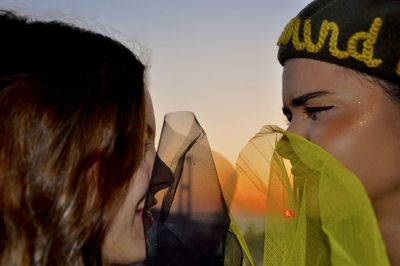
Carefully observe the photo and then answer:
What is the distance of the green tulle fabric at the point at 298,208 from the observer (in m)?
1.43

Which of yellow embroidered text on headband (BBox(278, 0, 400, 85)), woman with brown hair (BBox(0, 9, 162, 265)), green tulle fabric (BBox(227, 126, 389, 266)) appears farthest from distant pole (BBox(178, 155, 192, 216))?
yellow embroidered text on headband (BBox(278, 0, 400, 85))

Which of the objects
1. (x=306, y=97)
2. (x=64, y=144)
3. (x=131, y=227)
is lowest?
(x=131, y=227)

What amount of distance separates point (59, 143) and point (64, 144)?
0.04 ft

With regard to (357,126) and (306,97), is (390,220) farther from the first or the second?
(306,97)

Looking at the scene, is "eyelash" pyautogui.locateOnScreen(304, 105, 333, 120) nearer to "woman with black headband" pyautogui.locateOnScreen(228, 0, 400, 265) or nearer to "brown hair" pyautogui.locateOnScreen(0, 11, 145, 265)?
"woman with black headband" pyautogui.locateOnScreen(228, 0, 400, 265)

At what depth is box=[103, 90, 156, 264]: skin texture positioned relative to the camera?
1588 mm

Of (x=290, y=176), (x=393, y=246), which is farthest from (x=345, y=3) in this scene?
(x=393, y=246)

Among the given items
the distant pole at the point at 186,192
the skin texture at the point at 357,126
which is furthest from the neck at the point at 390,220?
the distant pole at the point at 186,192

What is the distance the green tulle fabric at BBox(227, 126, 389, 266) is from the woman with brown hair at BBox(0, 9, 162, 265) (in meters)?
0.44

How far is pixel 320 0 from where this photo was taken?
194 cm

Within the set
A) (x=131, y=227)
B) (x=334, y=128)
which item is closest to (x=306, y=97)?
(x=334, y=128)

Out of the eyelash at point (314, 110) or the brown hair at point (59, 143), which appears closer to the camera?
the brown hair at point (59, 143)

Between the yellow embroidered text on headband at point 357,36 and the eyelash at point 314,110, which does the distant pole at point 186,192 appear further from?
the yellow embroidered text on headband at point 357,36

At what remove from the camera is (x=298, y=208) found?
174cm
